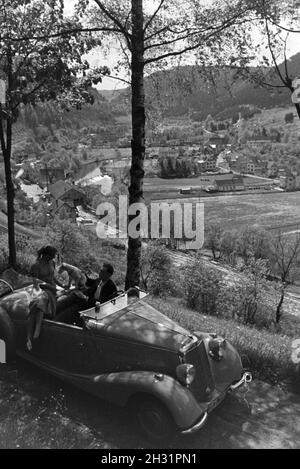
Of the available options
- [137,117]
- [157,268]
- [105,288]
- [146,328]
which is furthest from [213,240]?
[146,328]

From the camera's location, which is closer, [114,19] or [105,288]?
[105,288]

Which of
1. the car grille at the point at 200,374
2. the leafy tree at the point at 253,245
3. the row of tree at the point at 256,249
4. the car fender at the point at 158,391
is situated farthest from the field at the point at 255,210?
the car fender at the point at 158,391

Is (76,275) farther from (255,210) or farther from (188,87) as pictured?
(255,210)

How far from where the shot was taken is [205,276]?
44375 millimetres

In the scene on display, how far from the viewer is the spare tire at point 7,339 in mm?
7633

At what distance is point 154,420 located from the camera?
5.92m

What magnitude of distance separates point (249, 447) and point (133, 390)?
5.69 ft

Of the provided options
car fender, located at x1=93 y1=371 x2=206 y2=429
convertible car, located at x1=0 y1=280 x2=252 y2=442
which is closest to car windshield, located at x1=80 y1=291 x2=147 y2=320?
convertible car, located at x1=0 y1=280 x2=252 y2=442

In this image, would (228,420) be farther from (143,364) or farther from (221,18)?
(221,18)

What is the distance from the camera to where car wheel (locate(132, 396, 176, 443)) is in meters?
5.82

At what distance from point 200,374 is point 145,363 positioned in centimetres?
81

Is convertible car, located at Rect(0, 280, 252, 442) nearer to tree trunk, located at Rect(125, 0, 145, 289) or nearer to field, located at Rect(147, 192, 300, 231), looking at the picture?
tree trunk, located at Rect(125, 0, 145, 289)

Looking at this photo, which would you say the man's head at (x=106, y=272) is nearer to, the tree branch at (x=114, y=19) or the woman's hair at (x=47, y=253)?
the woman's hair at (x=47, y=253)
